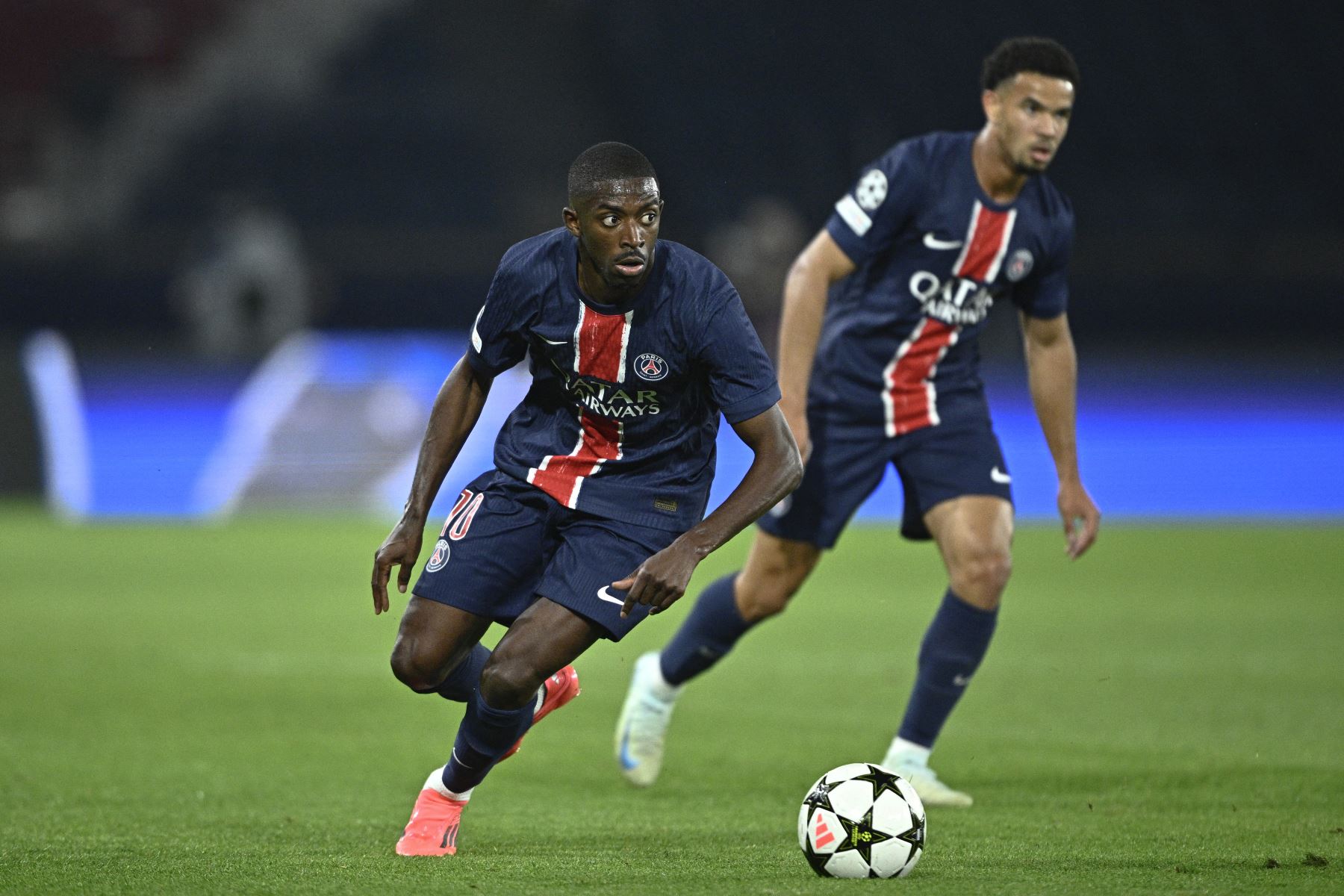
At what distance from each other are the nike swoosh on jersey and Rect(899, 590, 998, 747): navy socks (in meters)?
1.05

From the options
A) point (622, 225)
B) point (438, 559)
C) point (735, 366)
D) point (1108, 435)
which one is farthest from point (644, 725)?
point (1108, 435)

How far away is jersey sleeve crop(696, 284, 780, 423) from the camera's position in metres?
4.09

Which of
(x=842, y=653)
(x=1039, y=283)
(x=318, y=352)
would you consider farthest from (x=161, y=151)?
(x=1039, y=283)

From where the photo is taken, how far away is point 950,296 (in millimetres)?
5430

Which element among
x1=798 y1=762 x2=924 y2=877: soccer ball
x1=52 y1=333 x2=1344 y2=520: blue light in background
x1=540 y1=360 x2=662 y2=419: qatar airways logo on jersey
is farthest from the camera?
x1=52 y1=333 x2=1344 y2=520: blue light in background

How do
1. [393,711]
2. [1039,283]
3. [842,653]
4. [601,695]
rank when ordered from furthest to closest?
[842,653], [601,695], [393,711], [1039,283]

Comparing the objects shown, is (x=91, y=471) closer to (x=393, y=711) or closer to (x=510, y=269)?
(x=393, y=711)

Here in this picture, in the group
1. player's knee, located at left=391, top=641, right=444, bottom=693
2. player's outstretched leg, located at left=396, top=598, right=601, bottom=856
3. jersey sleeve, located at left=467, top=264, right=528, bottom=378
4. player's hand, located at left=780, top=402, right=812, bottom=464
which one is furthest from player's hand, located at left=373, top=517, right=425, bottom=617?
player's hand, located at left=780, top=402, right=812, bottom=464

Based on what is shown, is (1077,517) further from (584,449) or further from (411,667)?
(411,667)

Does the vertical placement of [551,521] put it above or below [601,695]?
above

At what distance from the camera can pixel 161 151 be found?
64.5 ft

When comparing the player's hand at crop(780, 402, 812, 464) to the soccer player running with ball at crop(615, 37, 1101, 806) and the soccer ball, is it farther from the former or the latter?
the soccer ball

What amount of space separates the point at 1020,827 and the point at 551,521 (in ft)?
4.74

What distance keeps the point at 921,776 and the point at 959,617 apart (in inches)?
19.4
